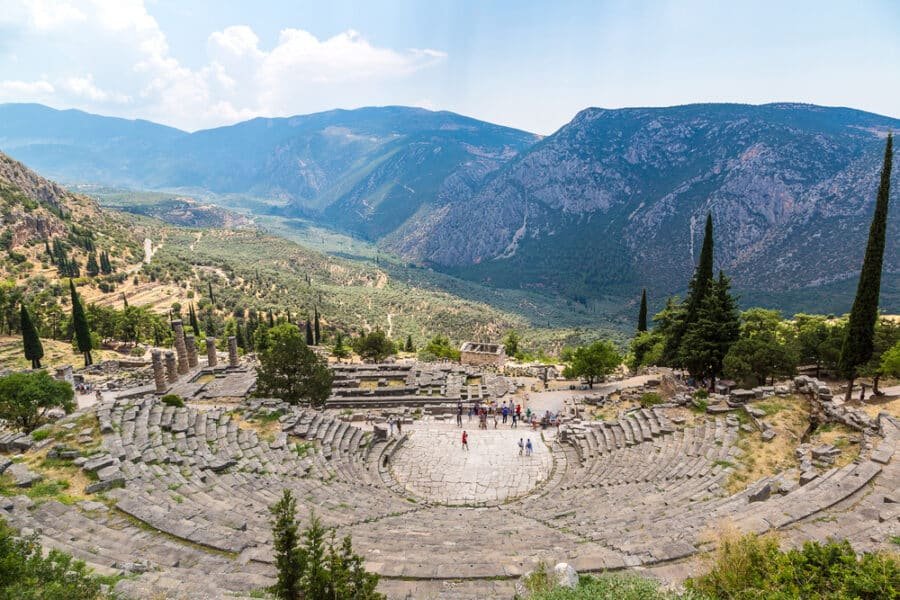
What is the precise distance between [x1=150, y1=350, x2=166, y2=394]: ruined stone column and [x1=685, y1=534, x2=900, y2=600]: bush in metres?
37.3

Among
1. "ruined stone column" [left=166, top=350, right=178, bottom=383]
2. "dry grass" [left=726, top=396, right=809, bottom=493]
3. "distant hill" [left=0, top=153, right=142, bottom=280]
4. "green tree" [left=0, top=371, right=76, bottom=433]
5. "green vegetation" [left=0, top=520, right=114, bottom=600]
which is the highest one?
"distant hill" [left=0, top=153, right=142, bottom=280]

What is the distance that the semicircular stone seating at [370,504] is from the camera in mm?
10891

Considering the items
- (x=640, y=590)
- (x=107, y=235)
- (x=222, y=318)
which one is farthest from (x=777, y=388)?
(x=107, y=235)

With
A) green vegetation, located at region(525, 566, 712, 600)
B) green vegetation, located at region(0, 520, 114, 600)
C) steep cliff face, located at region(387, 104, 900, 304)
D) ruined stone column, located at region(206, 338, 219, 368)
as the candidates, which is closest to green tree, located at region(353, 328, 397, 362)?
ruined stone column, located at region(206, 338, 219, 368)

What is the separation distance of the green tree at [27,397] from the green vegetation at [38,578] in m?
18.3

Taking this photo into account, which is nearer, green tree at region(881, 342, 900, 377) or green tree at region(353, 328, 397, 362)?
green tree at region(881, 342, 900, 377)

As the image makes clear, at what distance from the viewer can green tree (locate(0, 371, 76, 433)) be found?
21.5 m

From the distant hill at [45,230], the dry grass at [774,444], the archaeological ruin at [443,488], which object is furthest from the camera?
the distant hill at [45,230]

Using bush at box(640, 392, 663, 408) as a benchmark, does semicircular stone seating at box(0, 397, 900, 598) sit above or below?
A: above

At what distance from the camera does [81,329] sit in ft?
156

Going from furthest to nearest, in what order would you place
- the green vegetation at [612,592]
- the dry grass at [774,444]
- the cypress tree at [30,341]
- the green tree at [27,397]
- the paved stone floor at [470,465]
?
the cypress tree at [30,341], the green tree at [27,397], the paved stone floor at [470,465], the dry grass at [774,444], the green vegetation at [612,592]

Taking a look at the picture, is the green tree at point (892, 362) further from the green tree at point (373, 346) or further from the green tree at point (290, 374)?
the green tree at point (373, 346)

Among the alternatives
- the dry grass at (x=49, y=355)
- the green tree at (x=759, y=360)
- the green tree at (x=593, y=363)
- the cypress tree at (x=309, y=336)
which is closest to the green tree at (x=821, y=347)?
the green tree at (x=759, y=360)

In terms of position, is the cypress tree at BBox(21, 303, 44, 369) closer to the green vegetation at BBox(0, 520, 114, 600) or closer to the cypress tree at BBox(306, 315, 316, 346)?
the cypress tree at BBox(306, 315, 316, 346)
